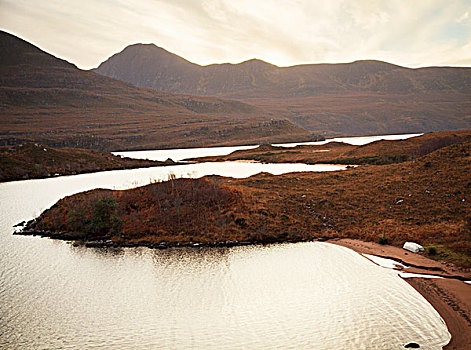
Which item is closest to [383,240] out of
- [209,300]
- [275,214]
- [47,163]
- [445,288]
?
[445,288]

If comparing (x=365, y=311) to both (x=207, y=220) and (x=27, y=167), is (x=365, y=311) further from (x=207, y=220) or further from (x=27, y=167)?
(x=27, y=167)

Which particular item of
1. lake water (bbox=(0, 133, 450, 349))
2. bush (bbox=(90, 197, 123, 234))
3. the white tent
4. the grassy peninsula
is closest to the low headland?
the grassy peninsula

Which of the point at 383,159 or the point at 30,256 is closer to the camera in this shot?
the point at 30,256

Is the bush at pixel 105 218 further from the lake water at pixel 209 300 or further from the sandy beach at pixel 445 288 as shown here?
the sandy beach at pixel 445 288

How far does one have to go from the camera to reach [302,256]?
20297 millimetres

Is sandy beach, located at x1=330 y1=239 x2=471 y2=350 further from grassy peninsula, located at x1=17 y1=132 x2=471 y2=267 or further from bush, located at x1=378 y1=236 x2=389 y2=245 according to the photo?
grassy peninsula, located at x1=17 y1=132 x2=471 y2=267

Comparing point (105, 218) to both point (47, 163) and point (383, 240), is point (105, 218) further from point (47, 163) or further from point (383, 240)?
point (47, 163)

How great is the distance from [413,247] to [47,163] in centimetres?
6731

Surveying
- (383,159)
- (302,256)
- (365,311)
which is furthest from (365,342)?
(383,159)

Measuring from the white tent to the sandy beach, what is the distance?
1.16 ft

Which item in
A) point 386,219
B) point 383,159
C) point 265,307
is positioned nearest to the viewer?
point 265,307

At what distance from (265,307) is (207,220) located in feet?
37.7

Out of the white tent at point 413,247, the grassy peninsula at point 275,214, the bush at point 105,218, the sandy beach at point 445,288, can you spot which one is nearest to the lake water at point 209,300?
the sandy beach at point 445,288

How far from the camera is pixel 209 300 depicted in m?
15.3
